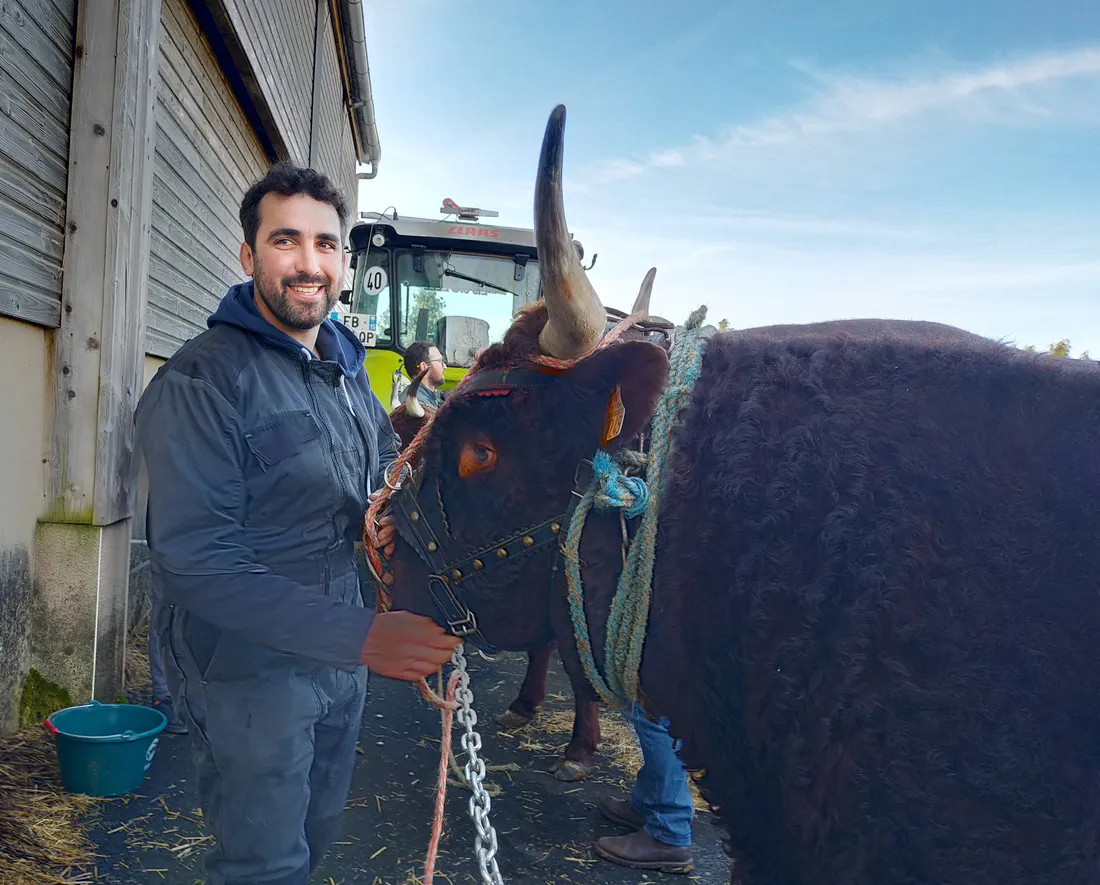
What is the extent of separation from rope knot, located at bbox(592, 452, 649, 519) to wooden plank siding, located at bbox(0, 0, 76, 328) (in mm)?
2855

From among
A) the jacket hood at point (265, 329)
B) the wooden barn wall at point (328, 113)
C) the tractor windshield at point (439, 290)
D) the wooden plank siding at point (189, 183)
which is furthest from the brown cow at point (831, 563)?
the wooden barn wall at point (328, 113)

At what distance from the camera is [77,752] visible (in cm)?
325

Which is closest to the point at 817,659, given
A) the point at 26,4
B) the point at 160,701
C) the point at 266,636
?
the point at 266,636

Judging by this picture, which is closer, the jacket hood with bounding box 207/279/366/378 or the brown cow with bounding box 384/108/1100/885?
the brown cow with bounding box 384/108/1100/885

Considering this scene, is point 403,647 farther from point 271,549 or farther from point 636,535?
point 636,535

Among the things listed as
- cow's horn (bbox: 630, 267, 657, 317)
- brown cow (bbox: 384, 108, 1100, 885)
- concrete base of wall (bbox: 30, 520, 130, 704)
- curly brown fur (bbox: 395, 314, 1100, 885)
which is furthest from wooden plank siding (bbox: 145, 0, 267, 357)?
curly brown fur (bbox: 395, 314, 1100, 885)

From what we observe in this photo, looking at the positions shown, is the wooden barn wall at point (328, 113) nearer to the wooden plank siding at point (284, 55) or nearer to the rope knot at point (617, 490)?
the wooden plank siding at point (284, 55)

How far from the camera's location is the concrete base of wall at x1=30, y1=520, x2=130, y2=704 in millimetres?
3744

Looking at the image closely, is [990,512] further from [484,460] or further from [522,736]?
[522,736]

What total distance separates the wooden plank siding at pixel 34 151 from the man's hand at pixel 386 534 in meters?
2.35

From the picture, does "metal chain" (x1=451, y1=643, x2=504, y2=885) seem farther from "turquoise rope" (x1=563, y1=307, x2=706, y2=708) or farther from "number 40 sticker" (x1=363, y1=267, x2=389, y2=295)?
"number 40 sticker" (x1=363, y1=267, x2=389, y2=295)

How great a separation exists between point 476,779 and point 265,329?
131cm

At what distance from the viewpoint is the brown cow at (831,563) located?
54.8 inches

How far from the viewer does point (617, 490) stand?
5.80 feet
